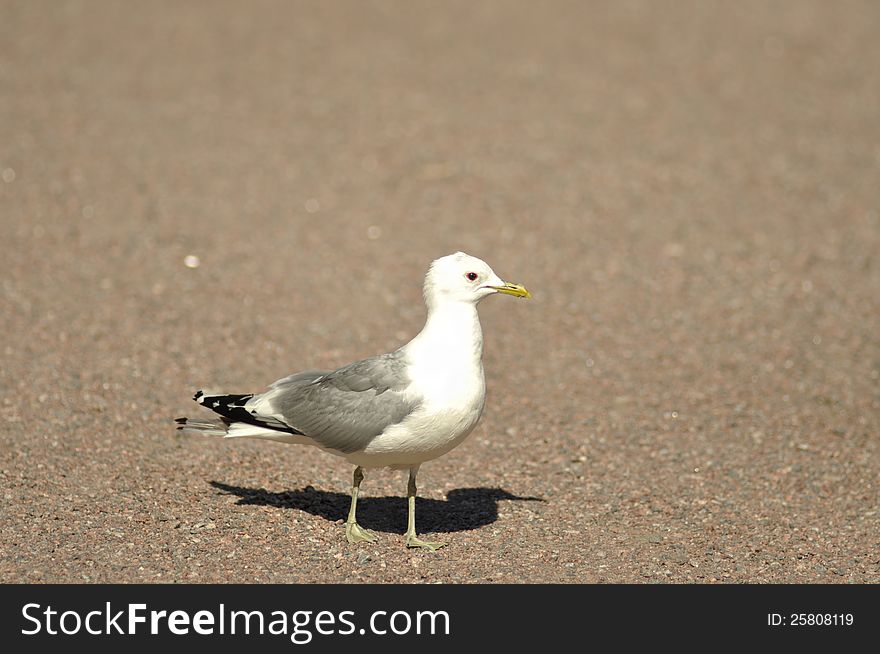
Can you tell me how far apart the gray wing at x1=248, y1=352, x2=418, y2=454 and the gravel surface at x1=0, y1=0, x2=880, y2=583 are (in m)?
0.70

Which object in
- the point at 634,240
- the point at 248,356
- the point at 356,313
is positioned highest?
the point at 634,240

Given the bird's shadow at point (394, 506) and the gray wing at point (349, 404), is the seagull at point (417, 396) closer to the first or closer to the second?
the gray wing at point (349, 404)

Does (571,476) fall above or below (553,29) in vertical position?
below

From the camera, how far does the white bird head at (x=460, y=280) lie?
658 centimetres

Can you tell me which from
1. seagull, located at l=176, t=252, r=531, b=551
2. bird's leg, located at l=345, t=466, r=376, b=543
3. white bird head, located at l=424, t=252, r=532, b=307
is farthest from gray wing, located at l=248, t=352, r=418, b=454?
white bird head, located at l=424, t=252, r=532, b=307

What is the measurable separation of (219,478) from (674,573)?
3.17 meters

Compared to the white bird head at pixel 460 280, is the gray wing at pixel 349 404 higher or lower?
lower

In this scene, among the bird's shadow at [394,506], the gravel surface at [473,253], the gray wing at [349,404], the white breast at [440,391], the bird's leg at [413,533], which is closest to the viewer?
the white breast at [440,391]

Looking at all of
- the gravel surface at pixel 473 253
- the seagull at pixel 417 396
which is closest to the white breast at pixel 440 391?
the seagull at pixel 417 396

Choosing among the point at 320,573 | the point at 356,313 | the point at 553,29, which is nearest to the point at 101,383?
the point at 356,313

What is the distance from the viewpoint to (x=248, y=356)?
997 centimetres

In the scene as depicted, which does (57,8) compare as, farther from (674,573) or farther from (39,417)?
(674,573)

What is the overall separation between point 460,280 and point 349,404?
100 centimetres

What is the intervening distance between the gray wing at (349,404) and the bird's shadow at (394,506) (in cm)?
80
